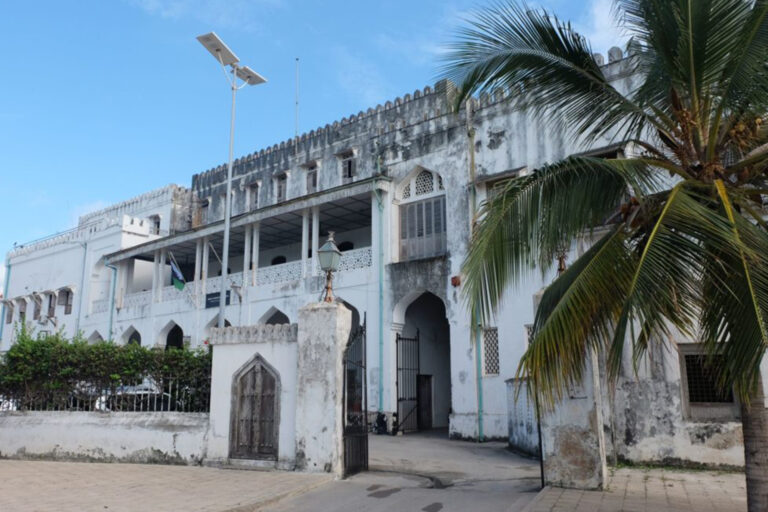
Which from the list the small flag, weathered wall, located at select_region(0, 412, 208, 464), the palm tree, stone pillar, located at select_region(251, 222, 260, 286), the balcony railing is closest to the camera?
the palm tree

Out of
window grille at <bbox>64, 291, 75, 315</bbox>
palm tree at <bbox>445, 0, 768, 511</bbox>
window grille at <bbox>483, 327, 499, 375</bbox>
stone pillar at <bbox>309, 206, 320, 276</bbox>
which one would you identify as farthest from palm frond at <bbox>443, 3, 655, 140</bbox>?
window grille at <bbox>64, 291, 75, 315</bbox>

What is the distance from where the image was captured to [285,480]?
336 inches

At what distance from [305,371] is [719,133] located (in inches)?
239

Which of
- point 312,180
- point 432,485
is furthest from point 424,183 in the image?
point 432,485

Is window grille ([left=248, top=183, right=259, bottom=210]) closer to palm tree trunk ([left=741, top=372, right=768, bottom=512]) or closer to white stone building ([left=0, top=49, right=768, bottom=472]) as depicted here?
white stone building ([left=0, top=49, right=768, bottom=472])

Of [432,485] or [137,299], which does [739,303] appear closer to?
[432,485]

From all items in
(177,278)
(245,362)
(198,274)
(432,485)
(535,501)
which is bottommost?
(432,485)

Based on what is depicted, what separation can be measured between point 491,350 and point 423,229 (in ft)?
12.8

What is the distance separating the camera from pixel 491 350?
51.4ft

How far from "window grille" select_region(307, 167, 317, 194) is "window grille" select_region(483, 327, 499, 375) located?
28.7 ft

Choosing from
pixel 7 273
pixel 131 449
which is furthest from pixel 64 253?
pixel 131 449

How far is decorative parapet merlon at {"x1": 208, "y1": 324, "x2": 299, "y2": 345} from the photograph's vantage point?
973cm

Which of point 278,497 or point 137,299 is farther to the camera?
point 137,299

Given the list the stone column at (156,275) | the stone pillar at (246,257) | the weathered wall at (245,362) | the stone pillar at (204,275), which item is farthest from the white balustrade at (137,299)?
the weathered wall at (245,362)
